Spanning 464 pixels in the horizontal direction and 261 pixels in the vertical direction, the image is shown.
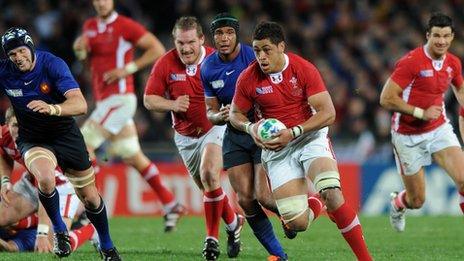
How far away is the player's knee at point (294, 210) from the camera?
9.79m

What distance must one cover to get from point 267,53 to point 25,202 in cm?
385

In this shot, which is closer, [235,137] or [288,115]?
[288,115]

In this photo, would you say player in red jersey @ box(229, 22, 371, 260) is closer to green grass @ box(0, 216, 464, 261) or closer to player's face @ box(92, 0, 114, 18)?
green grass @ box(0, 216, 464, 261)

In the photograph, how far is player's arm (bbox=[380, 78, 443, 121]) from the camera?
1234 cm

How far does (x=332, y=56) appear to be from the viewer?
22312 millimetres

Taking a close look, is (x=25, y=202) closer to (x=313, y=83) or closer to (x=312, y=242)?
(x=312, y=242)

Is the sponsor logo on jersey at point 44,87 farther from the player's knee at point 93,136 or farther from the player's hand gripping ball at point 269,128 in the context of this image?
the player's knee at point 93,136

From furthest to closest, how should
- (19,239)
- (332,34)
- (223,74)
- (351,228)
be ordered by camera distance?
(332,34) → (19,239) → (223,74) → (351,228)

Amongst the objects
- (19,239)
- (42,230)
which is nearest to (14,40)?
(42,230)

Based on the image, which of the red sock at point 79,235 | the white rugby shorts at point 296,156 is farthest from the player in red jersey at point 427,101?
the red sock at point 79,235

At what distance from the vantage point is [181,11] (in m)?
22.9

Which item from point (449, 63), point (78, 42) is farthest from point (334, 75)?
point (449, 63)

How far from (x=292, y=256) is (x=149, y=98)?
2.24 metres

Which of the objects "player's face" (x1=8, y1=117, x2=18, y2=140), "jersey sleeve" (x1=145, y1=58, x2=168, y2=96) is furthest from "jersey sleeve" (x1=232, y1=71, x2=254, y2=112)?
"player's face" (x1=8, y1=117, x2=18, y2=140)
